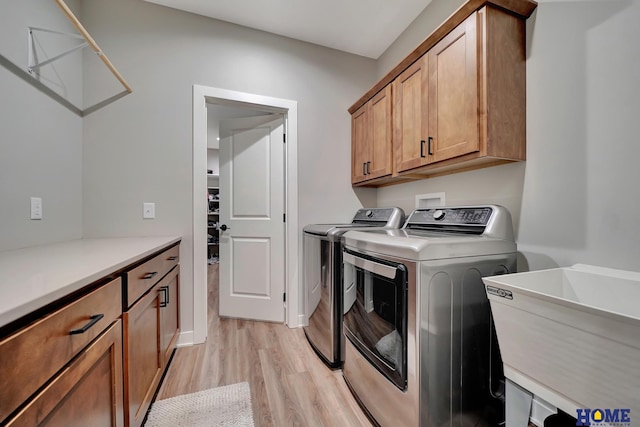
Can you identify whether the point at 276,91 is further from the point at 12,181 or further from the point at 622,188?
the point at 622,188

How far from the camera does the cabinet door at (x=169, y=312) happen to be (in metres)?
1.50

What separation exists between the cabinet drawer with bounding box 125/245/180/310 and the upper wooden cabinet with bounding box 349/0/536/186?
1.64m

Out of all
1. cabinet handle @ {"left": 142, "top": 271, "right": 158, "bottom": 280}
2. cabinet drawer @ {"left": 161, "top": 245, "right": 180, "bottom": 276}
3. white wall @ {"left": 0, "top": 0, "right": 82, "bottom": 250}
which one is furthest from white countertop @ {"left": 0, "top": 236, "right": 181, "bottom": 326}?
cabinet drawer @ {"left": 161, "top": 245, "right": 180, "bottom": 276}

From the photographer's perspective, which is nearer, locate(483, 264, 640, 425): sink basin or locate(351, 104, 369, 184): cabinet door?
locate(483, 264, 640, 425): sink basin

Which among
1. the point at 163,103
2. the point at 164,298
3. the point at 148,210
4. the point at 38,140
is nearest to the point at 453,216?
the point at 164,298

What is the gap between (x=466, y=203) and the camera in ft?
5.49

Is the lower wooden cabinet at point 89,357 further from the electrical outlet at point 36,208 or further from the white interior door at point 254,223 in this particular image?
the white interior door at point 254,223

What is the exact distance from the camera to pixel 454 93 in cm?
139

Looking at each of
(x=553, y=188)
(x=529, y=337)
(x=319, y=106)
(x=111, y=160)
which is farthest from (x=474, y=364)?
(x=111, y=160)

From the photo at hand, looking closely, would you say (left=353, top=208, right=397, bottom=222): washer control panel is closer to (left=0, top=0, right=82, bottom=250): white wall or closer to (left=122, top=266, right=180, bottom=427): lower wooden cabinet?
(left=122, top=266, right=180, bottom=427): lower wooden cabinet

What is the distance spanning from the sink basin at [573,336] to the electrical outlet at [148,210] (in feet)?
7.08

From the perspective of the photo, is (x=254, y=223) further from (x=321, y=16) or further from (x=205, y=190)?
(x=321, y=16)

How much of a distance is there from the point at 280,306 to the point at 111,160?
1803 millimetres

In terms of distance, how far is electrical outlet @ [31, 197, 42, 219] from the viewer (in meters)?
1.33
